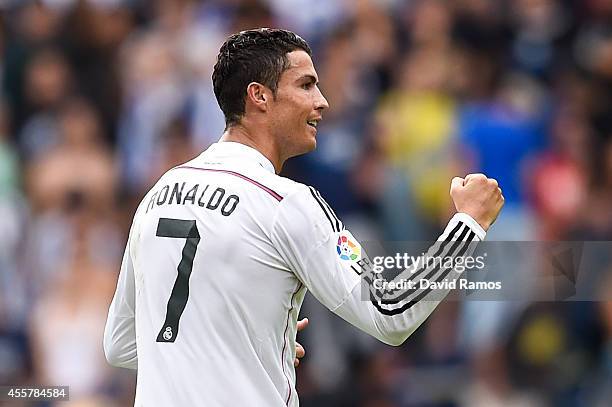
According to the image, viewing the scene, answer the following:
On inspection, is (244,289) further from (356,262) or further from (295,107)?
(295,107)

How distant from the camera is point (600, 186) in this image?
9.04 m

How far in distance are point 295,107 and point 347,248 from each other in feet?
1.80

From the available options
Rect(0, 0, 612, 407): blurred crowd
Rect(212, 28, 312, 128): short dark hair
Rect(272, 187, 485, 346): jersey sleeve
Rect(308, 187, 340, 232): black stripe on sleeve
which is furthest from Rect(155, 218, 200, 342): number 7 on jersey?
Rect(0, 0, 612, 407): blurred crowd

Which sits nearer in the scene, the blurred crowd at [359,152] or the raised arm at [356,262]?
the raised arm at [356,262]

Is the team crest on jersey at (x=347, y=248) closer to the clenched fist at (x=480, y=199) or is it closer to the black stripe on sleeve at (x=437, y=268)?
the black stripe on sleeve at (x=437, y=268)

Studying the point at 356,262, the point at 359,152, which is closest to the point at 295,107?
the point at 356,262

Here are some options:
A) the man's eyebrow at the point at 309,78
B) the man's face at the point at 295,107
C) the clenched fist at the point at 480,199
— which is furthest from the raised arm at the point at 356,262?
the man's eyebrow at the point at 309,78

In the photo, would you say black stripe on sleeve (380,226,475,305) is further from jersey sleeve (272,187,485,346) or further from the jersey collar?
the jersey collar

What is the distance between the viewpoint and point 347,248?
371 cm

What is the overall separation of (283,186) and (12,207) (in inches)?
256

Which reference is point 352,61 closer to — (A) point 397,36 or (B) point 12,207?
(A) point 397,36

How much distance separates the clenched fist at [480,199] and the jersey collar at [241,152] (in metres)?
0.59

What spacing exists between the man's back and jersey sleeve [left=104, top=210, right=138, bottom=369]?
0.30 metres

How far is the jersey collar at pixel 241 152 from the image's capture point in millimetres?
3918
